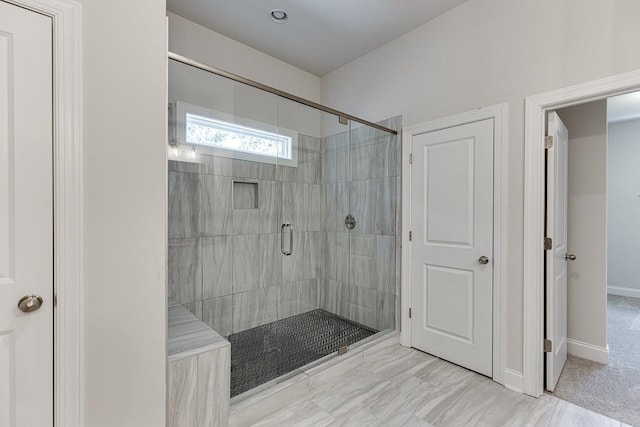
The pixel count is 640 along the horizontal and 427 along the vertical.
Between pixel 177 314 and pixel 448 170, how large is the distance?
2.36 m

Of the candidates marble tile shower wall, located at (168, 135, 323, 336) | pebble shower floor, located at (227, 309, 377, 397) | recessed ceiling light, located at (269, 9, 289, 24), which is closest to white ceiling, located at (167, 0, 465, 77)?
recessed ceiling light, located at (269, 9, 289, 24)

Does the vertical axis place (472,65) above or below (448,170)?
above

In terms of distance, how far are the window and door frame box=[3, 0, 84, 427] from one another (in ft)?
3.67

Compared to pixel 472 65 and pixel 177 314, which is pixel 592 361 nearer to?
pixel 472 65

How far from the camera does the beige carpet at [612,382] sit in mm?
1848

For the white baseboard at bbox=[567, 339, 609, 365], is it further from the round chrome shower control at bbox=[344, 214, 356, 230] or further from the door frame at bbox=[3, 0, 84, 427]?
the door frame at bbox=[3, 0, 84, 427]

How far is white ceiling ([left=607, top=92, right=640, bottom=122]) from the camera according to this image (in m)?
3.40

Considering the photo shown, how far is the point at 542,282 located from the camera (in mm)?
1983

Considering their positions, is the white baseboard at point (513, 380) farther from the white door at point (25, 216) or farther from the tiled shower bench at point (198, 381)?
the white door at point (25, 216)

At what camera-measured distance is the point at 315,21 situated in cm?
260

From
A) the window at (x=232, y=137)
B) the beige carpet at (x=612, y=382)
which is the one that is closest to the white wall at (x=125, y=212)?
the window at (x=232, y=137)

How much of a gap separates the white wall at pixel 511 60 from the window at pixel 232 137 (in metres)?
1.16

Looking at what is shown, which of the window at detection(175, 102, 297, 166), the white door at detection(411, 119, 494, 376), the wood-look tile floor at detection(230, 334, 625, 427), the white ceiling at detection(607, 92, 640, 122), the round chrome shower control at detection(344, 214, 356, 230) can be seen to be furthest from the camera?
the white ceiling at detection(607, 92, 640, 122)

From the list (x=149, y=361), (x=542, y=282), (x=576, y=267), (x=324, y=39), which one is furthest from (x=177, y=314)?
(x=576, y=267)
